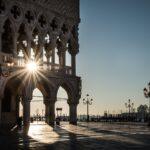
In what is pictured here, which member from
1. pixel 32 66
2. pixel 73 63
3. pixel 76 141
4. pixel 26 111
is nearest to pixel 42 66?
pixel 32 66

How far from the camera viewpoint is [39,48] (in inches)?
1761

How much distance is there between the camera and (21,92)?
1718 inches

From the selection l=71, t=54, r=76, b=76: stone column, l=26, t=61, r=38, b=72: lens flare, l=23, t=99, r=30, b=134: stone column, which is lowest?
l=23, t=99, r=30, b=134: stone column

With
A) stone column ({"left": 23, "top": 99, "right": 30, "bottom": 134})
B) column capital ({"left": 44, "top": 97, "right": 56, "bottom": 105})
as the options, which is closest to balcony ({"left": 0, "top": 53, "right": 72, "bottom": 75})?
column capital ({"left": 44, "top": 97, "right": 56, "bottom": 105})

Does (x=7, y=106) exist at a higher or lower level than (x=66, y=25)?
lower

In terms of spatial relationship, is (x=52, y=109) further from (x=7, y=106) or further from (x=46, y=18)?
(x=46, y=18)

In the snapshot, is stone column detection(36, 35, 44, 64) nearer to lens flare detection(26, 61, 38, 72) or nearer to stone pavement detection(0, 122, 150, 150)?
lens flare detection(26, 61, 38, 72)

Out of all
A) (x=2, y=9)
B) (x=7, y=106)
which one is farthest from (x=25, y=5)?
(x=7, y=106)

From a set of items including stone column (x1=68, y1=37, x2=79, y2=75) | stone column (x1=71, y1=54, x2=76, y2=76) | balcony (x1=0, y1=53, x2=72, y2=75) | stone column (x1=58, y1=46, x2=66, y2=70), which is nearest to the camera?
balcony (x1=0, y1=53, x2=72, y2=75)

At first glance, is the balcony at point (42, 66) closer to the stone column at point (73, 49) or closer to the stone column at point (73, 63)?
the stone column at point (73, 63)

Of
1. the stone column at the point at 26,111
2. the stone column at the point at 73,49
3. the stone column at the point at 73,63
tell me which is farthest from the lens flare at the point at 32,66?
the stone column at the point at 73,49

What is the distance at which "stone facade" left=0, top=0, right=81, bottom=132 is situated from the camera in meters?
41.7

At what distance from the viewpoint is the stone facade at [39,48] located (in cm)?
4166

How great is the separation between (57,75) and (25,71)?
4.93 m
